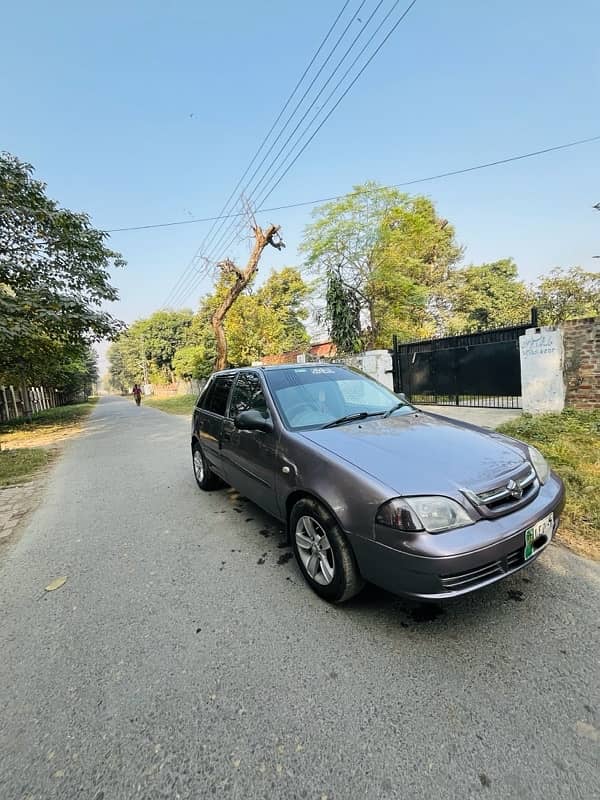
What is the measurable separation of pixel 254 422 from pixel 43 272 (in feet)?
44.6

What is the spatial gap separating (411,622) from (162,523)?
112 inches

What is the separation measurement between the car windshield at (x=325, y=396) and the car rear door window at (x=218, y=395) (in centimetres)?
90

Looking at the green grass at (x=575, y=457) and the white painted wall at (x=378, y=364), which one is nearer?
the green grass at (x=575, y=457)

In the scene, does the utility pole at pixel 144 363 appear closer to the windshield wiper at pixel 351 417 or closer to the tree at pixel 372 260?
the tree at pixel 372 260

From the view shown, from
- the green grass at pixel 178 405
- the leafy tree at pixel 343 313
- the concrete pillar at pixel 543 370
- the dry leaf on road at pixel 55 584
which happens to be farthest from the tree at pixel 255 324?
the dry leaf on road at pixel 55 584

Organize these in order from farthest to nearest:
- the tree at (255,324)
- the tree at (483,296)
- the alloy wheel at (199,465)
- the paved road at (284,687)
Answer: the tree at (483,296) < the tree at (255,324) < the alloy wheel at (199,465) < the paved road at (284,687)

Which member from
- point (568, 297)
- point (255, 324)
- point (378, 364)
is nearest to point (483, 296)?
point (568, 297)

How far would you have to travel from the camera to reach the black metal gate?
938cm

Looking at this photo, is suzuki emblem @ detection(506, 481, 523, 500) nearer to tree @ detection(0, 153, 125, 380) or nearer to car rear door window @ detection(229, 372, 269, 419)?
car rear door window @ detection(229, 372, 269, 419)

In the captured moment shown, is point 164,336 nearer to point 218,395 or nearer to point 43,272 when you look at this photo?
point 43,272

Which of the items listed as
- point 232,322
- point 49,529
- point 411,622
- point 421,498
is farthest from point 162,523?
point 232,322

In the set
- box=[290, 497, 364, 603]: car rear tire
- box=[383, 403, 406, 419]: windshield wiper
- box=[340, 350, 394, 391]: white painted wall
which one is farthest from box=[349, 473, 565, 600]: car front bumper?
box=[340, 350, 394, 391]: white painted wall

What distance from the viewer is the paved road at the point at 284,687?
4.78ft

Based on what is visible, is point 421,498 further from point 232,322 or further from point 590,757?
point 232,322
